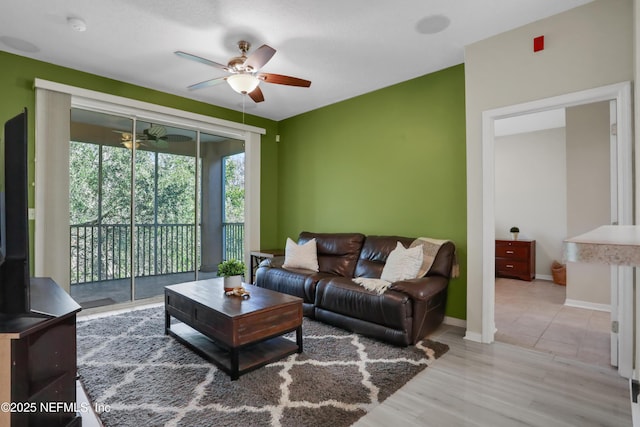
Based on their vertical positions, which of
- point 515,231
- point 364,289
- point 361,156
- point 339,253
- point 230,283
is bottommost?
point 364,289

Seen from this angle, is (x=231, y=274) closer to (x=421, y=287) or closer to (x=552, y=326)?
(x=421, y=287)

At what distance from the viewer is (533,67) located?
2.69m

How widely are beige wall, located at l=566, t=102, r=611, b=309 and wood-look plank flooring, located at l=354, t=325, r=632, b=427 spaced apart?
6.31ft

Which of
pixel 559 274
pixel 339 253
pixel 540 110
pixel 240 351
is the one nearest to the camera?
pixel 240 351

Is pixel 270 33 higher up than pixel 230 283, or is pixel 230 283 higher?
pixel 270 33

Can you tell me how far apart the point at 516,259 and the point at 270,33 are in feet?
17.4

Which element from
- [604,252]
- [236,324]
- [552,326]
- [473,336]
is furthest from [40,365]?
[552,326]

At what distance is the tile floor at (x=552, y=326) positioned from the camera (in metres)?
2.76

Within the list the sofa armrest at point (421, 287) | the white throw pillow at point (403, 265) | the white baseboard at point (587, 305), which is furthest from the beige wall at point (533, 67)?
the white baseboard at point (587, 305)

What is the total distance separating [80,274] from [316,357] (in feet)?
11.4

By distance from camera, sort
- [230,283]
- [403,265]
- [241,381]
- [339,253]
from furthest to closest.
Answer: [339,253] → [403,265] → [230,283] → [241,381]

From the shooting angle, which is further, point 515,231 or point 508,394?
point 515,231

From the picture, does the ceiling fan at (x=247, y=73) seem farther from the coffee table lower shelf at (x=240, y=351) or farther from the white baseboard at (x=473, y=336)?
the white baseboard at (x=473, y=336)

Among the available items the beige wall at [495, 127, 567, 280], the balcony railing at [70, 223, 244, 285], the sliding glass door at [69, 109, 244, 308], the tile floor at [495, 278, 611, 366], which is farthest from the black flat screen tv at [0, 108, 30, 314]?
the beige wall at [495, 127, 567, 280]
